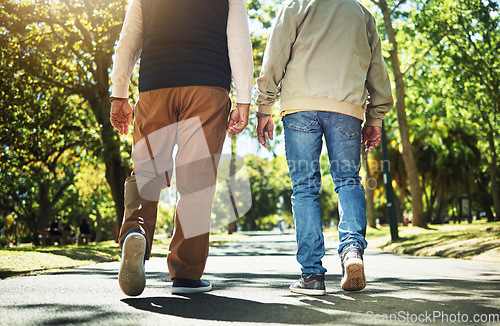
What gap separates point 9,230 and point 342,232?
5679 centimetres

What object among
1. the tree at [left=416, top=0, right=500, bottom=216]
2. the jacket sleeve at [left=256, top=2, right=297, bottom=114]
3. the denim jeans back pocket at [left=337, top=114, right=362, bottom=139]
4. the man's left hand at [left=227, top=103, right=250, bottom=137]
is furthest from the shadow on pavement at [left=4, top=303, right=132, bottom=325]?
the tree at [left=416, top=0, right=500, bottom=216]

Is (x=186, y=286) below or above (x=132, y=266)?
below

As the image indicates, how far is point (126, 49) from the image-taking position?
13.1ft

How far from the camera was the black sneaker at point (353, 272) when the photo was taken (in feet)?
11.1

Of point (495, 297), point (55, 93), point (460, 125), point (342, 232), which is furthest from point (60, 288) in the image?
point (460, 125)

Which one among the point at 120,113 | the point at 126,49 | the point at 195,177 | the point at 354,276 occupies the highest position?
the point at 126,49

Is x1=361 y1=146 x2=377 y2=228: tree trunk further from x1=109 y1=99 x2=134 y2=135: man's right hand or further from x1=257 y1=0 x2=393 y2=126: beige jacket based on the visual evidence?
x1=109 y1=99 x2=134 y2=135: man's right hand

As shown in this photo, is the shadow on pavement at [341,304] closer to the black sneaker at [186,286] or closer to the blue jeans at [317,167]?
→ the black sneaker at [186,286]

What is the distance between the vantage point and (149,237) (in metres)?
3.39

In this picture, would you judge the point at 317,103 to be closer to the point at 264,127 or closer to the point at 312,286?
the point at 264,127

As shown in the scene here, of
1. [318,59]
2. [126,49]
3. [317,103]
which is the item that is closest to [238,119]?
[317,103]

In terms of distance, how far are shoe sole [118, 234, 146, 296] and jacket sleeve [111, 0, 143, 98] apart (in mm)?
1330

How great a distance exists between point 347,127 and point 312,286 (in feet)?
3.94

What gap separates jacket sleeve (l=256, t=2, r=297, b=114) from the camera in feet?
12.8
